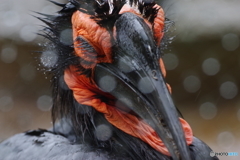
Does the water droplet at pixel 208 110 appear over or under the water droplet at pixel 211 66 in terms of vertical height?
under

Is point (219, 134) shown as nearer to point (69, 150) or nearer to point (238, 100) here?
point (238, 100)

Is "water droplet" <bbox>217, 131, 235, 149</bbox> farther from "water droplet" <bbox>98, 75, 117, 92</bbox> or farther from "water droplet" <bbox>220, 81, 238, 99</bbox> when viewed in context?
"water droplet" <bbox>98, 75, 117, 92</bbox>

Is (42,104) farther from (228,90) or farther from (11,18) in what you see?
(228,90)

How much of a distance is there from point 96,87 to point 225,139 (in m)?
4.29

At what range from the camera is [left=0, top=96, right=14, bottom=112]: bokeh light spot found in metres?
7.29

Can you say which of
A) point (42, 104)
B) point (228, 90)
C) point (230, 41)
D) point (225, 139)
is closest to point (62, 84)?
point (230, 41)

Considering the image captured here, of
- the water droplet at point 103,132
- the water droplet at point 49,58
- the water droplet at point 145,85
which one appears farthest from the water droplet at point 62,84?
the water droplet at point 145,85

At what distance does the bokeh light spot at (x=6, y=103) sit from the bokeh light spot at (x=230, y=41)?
415 centimetres

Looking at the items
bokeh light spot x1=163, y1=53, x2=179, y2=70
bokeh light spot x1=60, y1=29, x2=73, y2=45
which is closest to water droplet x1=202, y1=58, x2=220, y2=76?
bokeh light spot x1=163, y1=53, x2=179, y2=70

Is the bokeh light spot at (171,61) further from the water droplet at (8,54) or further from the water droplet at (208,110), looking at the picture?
the water droplet at (8,54)

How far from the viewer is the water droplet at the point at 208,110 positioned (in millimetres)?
6727

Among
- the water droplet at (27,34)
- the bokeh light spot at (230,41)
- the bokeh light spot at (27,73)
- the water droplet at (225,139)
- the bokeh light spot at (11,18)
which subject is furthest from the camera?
the bokeh light spot at (27,73)

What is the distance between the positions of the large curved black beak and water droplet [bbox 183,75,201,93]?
181 inches

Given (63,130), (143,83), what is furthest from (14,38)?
(143,83)
